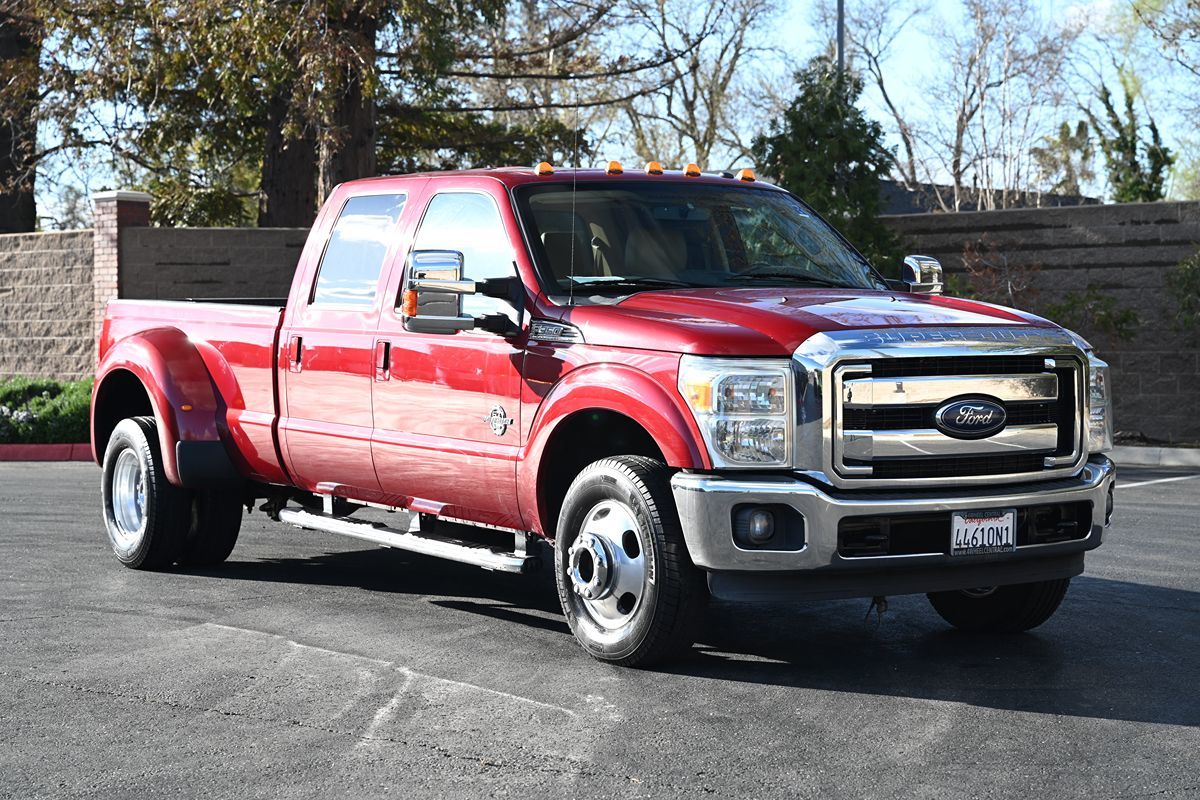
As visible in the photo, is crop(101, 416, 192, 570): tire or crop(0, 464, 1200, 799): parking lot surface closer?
crop(0, 464, 1200, 799): parking lot surface

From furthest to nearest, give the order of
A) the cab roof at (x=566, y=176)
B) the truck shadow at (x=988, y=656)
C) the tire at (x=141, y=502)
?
the tire at (x=141, y=502) < the cab roof at (x=566, y=176) < the truck shadow at (x=988, y=656)

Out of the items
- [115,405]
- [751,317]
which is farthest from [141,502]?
[751,317]

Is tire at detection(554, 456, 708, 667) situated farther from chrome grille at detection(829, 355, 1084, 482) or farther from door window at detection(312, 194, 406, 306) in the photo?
door window at detection(312, 194, 406, 306)

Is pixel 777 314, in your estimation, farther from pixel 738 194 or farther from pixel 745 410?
pixel 738 194

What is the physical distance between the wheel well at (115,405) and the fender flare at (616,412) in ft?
12.1

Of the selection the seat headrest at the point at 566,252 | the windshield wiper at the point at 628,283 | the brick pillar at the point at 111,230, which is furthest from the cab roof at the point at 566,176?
the brick pillar at the point at 111,230

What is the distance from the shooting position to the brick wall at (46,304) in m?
22.2

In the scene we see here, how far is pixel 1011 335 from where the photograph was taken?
628 centimetres

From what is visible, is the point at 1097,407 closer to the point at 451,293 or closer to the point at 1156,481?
the point at 451,293

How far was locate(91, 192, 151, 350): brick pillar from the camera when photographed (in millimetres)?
21062

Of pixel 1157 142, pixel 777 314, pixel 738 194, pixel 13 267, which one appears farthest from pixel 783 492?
pixel 1157 142

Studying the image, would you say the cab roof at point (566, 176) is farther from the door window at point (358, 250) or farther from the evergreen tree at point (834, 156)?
the evergreen tree at point (834, 156)

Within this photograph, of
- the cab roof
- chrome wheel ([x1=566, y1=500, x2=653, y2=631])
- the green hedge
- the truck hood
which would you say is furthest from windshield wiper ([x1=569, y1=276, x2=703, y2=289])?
the green hedge

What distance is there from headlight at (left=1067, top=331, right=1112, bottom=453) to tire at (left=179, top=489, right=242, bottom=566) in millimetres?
4801
